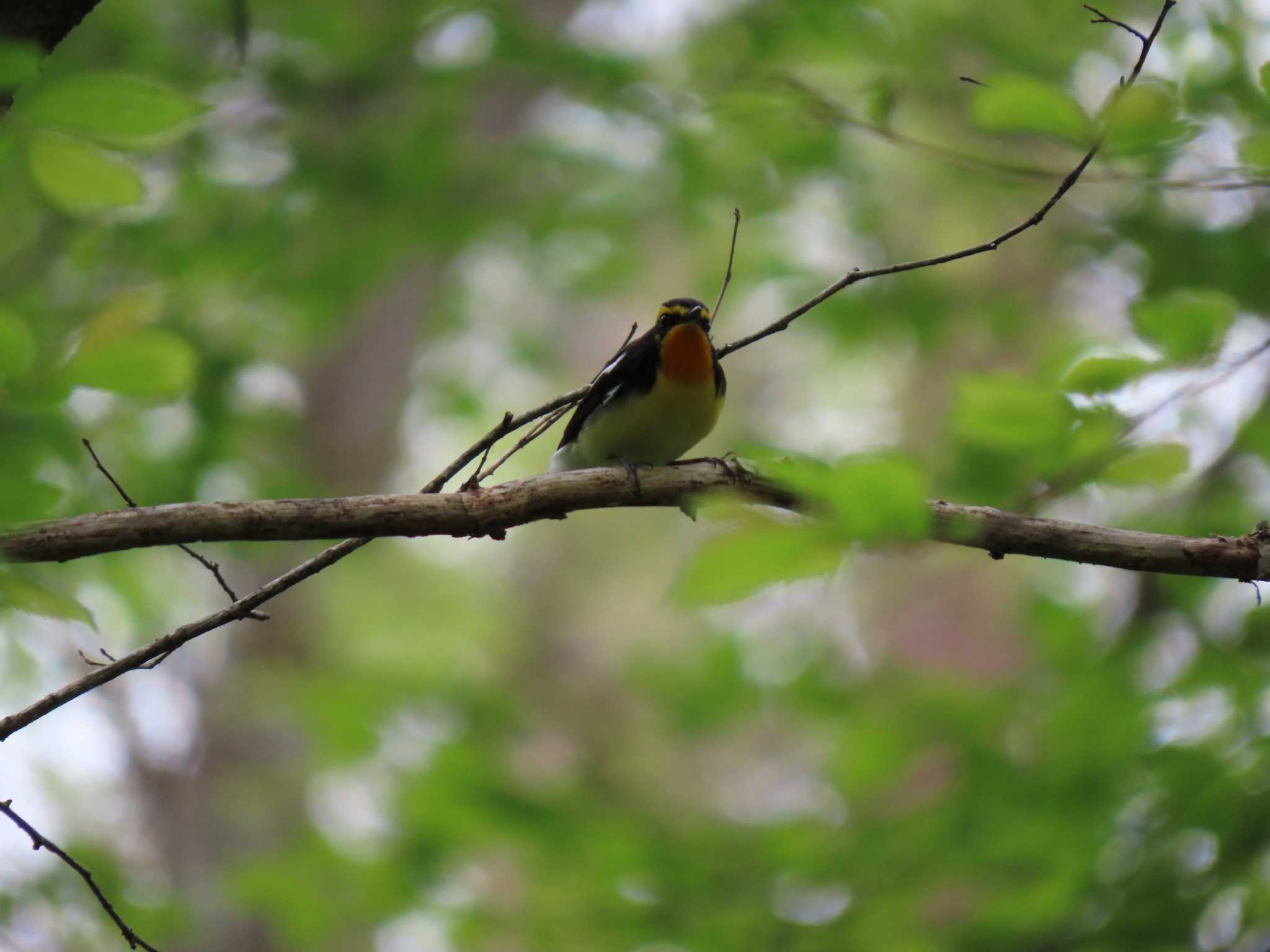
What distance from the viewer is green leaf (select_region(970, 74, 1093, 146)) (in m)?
2.35

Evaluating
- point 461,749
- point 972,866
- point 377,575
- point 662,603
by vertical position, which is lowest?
point 662,603

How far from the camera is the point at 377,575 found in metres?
11.1

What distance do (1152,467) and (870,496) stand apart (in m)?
1.03

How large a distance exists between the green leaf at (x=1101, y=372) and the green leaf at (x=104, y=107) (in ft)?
5.76

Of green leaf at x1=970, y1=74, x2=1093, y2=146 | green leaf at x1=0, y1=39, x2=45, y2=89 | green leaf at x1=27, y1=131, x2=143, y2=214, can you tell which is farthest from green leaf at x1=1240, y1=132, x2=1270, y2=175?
green leaf at x1=0, y1=39, x2=45, y2=89

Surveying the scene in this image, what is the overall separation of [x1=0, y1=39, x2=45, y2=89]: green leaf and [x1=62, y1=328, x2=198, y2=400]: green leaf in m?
0.45

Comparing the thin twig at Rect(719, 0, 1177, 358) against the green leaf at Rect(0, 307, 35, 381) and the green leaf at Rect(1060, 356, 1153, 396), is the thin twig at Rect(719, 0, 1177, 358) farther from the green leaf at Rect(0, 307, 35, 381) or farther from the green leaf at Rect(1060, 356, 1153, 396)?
the green leaf at Rect(0, 307, 35, 381)

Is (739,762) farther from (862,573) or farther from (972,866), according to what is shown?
(972,866)

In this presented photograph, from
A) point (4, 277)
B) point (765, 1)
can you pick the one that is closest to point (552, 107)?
point (765, 1)

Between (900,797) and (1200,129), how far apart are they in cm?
471

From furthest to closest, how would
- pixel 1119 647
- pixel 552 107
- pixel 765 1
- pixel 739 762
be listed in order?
pixel 739 762, pixel 552 107, pixel 765 1, pixel 1119 647

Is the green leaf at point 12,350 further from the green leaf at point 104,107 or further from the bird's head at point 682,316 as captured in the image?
the bird's head at point 682,316

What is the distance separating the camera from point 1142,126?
7.78 ft

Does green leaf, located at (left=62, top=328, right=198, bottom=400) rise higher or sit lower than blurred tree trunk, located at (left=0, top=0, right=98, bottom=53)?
lower
